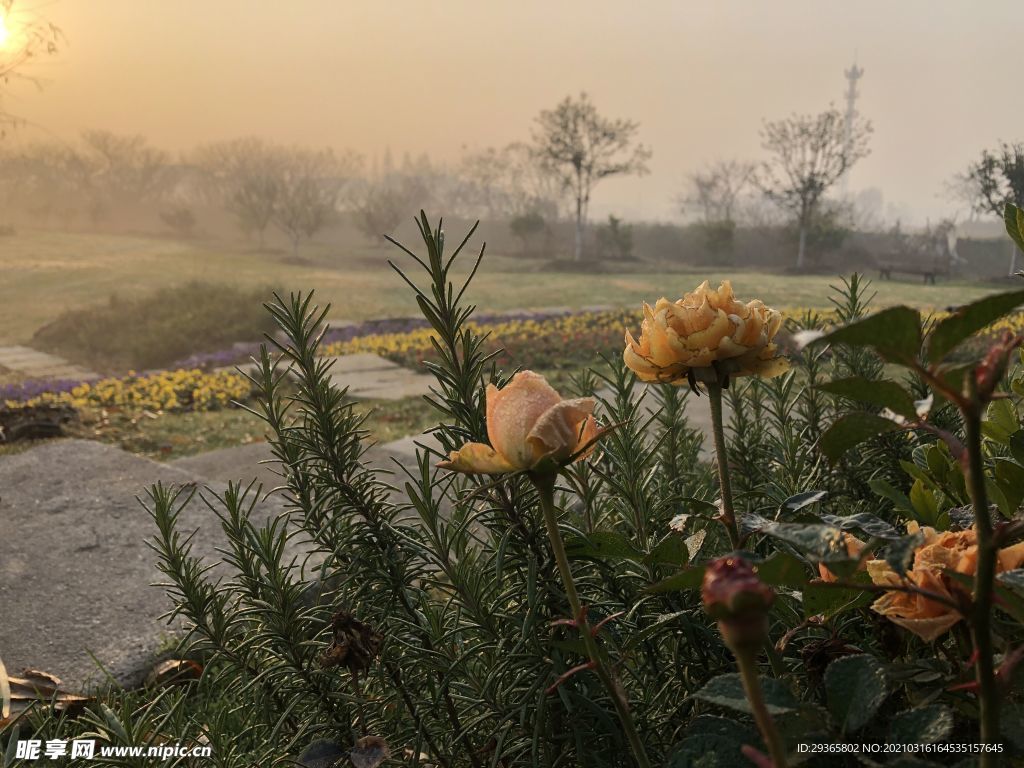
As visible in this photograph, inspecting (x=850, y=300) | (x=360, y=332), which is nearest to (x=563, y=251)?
(x=360, y=332)

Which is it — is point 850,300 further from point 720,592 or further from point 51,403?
A: point 51,403

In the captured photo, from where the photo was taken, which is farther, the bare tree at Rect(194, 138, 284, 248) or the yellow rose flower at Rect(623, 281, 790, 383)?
the bare tree at Rect(194, 138, 284, 248)

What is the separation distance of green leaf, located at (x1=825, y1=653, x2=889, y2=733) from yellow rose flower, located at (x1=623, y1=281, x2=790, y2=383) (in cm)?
24

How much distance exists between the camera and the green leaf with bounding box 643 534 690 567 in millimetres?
529

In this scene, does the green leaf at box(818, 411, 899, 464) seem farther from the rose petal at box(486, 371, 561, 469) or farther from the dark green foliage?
the rose petal at box(486, 371, 561, 469)

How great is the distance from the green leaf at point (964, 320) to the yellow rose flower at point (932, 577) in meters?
0.14

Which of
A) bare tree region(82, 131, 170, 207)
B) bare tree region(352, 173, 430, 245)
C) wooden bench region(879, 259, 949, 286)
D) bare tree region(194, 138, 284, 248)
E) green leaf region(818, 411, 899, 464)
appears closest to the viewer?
green leaf region(818, 411, 899, 464)

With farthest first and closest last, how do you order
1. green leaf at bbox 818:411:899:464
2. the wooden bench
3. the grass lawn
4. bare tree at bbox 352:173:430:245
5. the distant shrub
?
bare tree at bbox 352:173:430:245 → the wooden bench → the grass lawn → the distant shrub → green leaf at bbox 818:411:899:464

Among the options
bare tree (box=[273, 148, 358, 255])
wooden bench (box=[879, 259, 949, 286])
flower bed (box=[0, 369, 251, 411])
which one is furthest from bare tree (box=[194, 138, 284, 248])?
wooden bench (box=[879, 259, 949, 286])

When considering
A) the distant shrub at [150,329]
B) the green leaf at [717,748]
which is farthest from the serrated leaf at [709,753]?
the distant shrub at [150,329]

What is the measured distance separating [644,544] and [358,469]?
11.2 inches

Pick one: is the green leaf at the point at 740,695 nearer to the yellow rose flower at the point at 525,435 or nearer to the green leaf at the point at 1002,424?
the yellow rose flower at the point at 525,435

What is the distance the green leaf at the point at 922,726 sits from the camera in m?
0.40

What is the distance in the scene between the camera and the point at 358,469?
2.44 feet
